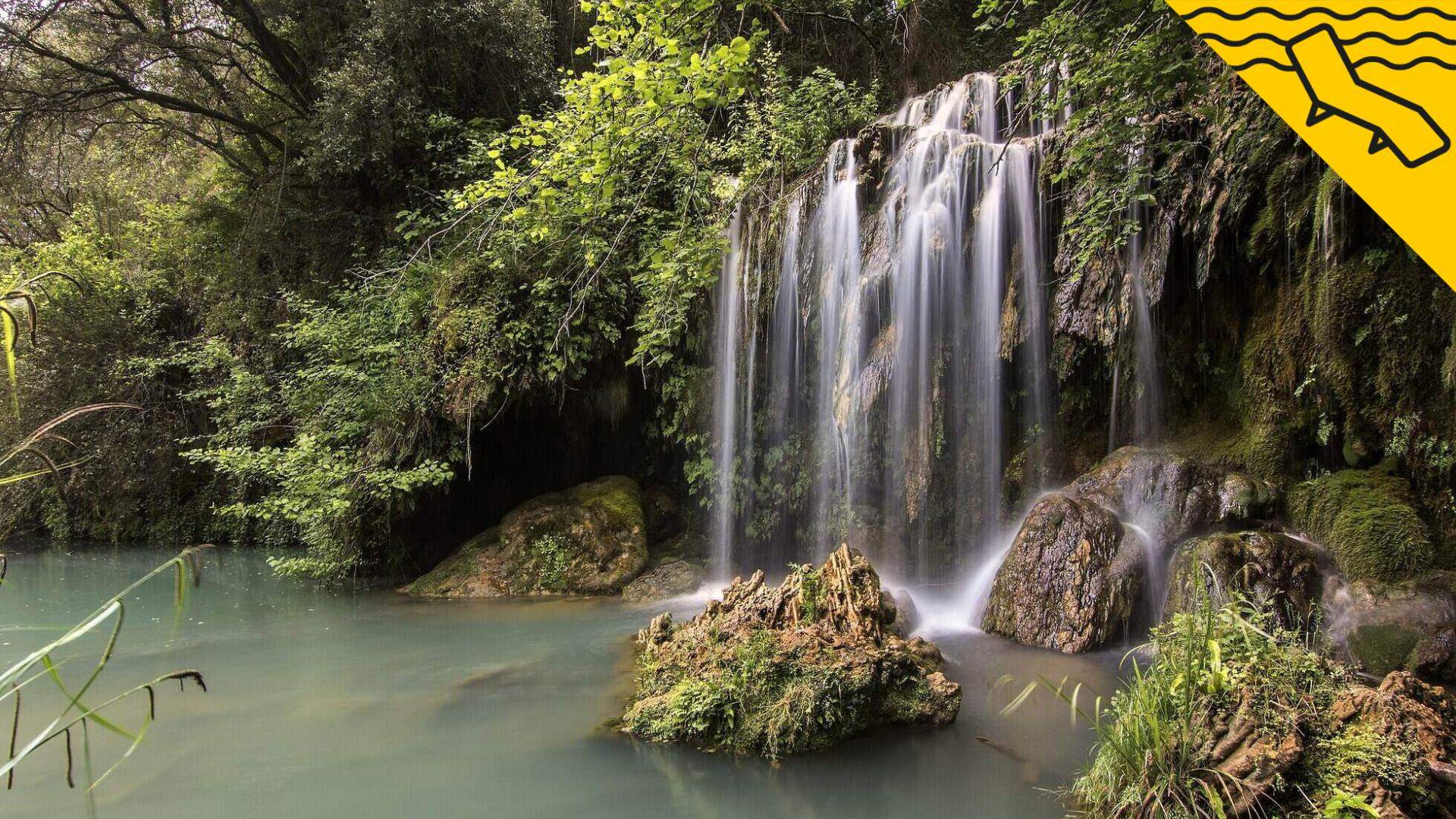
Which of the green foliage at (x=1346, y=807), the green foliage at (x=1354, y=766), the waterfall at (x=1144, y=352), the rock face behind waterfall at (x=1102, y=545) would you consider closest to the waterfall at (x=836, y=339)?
the rock face behind waterfall at (x=1102, y=545)

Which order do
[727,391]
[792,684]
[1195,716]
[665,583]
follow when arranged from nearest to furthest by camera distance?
1. [1195,716]
2. [792,684]
3. [665,583]
4. [727,391]

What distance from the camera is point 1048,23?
16.8 feet

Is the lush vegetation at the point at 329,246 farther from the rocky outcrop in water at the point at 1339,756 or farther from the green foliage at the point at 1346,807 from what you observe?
the green foliage at the point at 1346,807

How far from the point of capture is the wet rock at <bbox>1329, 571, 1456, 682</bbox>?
4695 mm

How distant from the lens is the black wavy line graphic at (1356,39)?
1.72 meters

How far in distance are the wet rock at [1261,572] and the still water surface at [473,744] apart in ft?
2.62

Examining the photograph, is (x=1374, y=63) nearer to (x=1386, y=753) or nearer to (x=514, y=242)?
(x=1386, y=753)

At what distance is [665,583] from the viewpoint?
852 centimetres

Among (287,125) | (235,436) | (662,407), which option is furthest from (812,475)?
(287,125)

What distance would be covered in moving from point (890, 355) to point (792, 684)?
4482 millimetres

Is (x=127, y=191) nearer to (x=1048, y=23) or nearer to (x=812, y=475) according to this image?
(x=812, y=475)

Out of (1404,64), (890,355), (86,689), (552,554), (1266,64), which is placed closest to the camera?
(86,689)

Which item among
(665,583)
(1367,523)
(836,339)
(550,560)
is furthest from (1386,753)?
(550,560)

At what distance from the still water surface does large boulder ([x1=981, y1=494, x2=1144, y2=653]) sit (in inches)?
10.6
